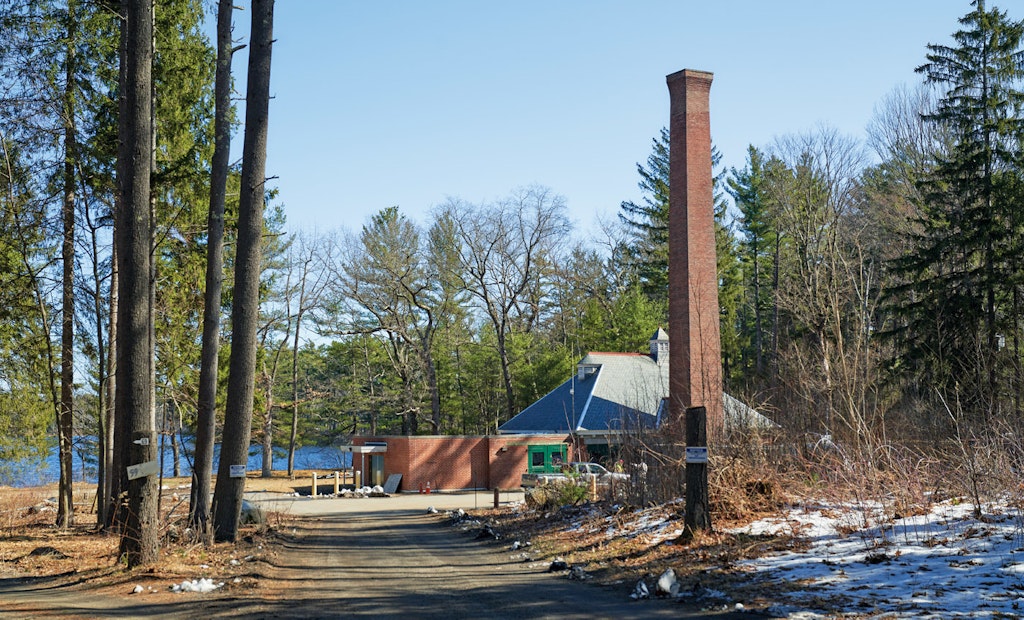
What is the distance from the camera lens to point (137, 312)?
11.7 m

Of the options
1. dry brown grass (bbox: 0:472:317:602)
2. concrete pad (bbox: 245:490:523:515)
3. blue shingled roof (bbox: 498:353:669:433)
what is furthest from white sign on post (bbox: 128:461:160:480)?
blue shingled roof (bbox: 498:353:669:433)

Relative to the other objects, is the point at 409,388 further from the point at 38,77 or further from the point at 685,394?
the point at 38,77

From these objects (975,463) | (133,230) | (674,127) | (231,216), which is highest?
(674,127)

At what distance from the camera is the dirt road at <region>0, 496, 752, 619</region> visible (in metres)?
8.56

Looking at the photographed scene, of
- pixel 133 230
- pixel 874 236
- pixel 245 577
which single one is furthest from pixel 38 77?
pixel 874 236

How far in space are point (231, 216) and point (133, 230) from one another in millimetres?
9839

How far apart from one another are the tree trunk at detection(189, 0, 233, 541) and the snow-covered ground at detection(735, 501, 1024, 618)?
30.9 feet

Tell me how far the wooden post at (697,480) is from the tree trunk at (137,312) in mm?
7176

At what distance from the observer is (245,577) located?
11000 mm

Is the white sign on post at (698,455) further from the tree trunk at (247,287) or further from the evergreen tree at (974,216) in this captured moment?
the evergreen tree at (974,216)

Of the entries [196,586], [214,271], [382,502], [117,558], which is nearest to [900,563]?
[196,586]

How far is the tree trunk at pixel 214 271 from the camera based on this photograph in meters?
15.6

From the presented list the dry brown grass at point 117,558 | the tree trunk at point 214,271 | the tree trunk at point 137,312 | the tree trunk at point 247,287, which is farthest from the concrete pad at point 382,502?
the tree trunk at point 137,312

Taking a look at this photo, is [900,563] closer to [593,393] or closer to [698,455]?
[698,455]
